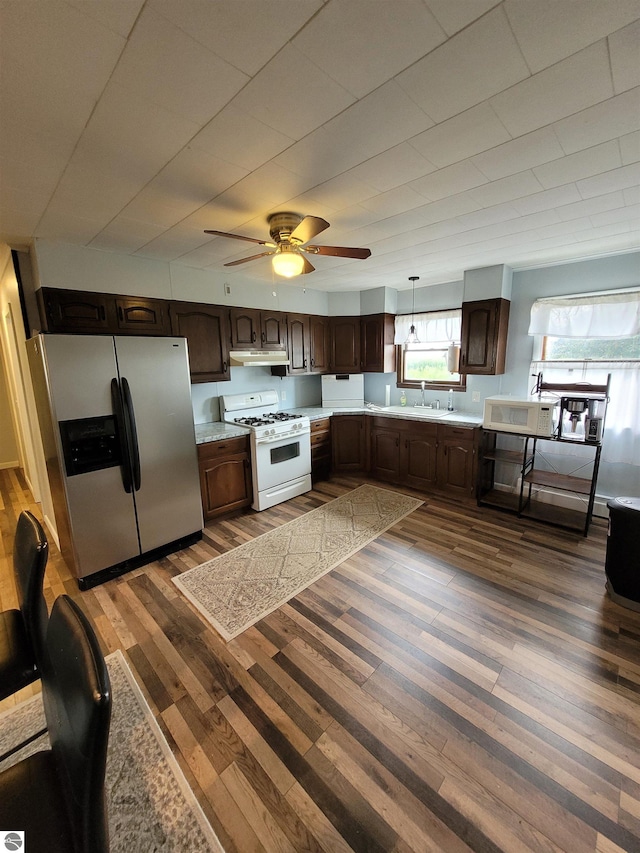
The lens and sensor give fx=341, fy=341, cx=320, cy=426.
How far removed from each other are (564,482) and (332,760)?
3268 millimetres

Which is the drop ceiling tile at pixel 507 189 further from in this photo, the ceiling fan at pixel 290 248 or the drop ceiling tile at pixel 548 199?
the ceiling fan at pixel 290 248

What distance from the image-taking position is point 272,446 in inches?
150

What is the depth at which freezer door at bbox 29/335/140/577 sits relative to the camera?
2.37 metres

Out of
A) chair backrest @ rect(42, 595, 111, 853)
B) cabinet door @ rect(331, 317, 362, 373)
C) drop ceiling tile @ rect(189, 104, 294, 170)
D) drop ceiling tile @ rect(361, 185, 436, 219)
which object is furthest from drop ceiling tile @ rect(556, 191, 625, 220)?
chair backrest @ rect(42, 595, 111, 853)

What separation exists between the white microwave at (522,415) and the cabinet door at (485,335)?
19.3 inches

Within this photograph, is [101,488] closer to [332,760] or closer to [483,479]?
[332,760]

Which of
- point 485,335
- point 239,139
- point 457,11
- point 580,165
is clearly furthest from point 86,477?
point 485,335

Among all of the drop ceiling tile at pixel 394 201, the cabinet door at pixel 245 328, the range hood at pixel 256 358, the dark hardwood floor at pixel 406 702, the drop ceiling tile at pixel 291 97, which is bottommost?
the dark hardwood floor at pixel 406 702

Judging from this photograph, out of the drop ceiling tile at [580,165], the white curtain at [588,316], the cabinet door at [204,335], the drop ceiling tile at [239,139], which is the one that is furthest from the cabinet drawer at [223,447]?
the white curtain at [588,316]

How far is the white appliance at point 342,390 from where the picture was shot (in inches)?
195

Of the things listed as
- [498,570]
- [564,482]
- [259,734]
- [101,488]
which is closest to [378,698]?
[259,734]

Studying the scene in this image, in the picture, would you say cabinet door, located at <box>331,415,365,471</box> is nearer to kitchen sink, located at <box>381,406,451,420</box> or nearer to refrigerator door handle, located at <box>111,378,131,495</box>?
kitchen sink, located at <box>381,406,451,420</box>

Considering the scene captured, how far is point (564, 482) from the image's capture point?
3.46 meters

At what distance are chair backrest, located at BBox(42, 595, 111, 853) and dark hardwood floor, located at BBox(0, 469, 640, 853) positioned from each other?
2.41ft
